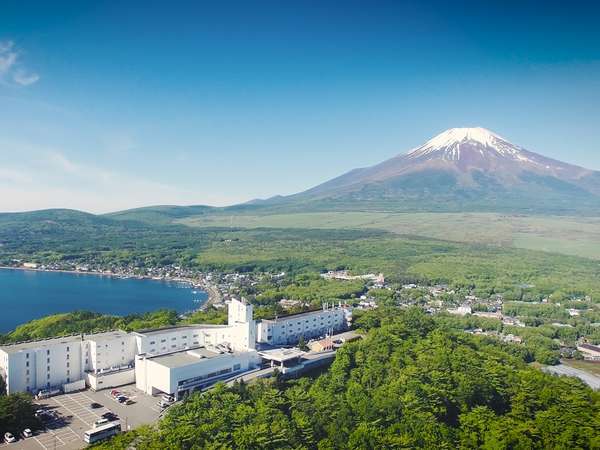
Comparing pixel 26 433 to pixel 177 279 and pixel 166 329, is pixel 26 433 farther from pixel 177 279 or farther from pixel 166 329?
pixel 177 279

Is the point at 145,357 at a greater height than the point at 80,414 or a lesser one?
greater

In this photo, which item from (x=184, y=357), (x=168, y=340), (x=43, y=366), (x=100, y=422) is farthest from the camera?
(x=168, y=340)

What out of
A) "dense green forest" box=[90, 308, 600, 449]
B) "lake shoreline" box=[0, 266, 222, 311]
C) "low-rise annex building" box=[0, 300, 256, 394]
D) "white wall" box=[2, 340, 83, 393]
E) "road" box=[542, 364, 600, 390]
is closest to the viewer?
"dense green forest" box=[90, 308, 600, 449]

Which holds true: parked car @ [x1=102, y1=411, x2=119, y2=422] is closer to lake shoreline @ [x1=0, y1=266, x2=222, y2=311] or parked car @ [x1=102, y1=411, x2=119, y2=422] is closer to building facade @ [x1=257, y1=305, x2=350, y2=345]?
building facade @ [x1=257, y1=305, x2=350, y2=345]

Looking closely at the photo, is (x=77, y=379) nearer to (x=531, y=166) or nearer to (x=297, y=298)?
(x=297, y=298)

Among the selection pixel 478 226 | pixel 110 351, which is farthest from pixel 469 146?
pixel 110 351

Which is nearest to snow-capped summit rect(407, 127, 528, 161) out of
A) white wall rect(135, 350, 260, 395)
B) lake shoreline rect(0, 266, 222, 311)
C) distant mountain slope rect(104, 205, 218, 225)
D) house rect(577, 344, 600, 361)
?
distant mountain slope rect(104, 205, 218, 225)

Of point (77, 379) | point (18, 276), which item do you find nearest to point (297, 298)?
point (77, 379)
